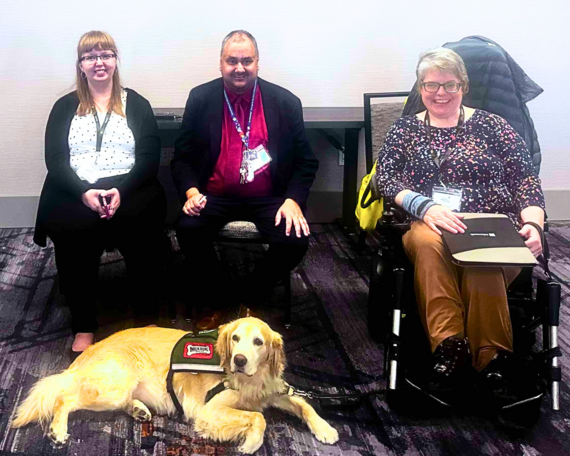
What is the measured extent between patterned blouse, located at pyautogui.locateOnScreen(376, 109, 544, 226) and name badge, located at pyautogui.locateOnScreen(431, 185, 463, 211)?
2 cm

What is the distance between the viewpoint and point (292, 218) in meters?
2.36

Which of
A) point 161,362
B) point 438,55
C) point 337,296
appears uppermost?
point 438,55

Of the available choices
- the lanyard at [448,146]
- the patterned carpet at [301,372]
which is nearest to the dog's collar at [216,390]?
the patterned carpet at [301,372]

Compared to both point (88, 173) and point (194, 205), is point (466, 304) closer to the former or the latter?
point (194, 205)

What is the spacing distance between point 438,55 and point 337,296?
49.7 inches

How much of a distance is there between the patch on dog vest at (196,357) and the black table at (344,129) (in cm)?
140

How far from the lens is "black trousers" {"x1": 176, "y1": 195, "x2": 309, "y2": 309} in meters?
2.38

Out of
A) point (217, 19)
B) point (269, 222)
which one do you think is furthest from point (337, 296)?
point (217, 19)

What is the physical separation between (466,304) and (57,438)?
1327 millimetres

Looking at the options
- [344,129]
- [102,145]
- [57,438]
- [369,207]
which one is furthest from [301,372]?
[344,129]

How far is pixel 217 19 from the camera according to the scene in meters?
3.37

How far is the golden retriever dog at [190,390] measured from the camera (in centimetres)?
181

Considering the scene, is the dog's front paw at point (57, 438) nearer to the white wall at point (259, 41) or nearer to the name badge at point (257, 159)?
the name badge at point (257, 159)

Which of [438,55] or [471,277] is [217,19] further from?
[471,277]
